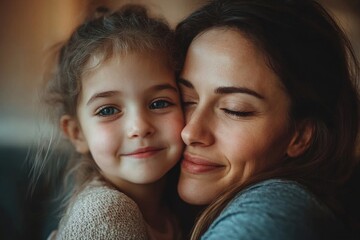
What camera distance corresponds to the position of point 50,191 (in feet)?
5.96

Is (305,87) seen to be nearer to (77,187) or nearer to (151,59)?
(151,59)

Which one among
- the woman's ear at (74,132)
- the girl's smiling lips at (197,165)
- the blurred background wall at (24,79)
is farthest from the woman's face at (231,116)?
the blurred background wall at (24,79)

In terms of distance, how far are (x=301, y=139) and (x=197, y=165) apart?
0.26 m

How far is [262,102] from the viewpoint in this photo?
43.3 inches

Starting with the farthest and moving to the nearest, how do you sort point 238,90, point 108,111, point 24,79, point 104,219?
1. point 24,79
2. point 108,111
3. point 238,90
4. point 104,219

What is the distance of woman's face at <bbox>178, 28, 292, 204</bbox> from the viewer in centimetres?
109

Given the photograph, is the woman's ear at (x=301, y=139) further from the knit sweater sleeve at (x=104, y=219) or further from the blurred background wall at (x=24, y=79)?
the blurred background wall at (x=24, y=79)

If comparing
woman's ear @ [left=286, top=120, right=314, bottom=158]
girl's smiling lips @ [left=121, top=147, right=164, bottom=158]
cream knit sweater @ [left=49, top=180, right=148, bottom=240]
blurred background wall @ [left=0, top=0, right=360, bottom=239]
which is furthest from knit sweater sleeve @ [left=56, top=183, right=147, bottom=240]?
blurred background wall @ [left=0, top=0, right=360, bottom=239]

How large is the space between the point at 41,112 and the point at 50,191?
38 centimetres

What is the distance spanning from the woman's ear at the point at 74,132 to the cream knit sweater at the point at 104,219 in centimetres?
29

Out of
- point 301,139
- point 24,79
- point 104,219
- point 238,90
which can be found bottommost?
point 24,79

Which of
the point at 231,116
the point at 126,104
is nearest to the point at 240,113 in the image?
the point at 231,116

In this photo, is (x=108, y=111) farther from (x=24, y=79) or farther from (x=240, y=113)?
(x=24, y=79)

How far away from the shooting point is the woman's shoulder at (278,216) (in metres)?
0.80
